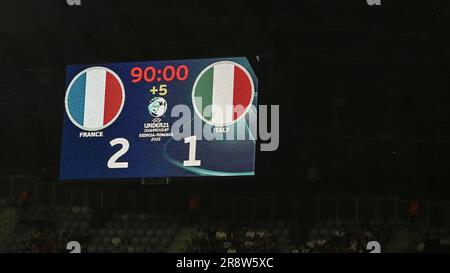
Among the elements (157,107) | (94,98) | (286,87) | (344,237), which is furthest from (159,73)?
(344,237)

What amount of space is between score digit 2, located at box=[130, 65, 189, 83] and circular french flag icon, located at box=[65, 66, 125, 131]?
0.37 m

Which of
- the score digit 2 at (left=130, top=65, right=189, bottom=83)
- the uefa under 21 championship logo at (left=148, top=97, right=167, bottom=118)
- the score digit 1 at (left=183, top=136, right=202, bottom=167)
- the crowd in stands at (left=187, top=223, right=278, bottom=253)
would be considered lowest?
the crowd in stands at (left=187, top=223, right=278, bottom=253)

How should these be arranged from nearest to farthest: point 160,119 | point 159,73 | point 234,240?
point 160,119 < point 159,73 < point 234,240

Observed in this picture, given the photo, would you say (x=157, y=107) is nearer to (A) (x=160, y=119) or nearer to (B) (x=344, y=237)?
(A) (x=160, y=119)

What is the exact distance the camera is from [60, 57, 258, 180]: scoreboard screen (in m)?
16.6

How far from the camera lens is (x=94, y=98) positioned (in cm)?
1741

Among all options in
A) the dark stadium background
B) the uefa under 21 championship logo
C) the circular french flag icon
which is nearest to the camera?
the uefa under 21 championship logo

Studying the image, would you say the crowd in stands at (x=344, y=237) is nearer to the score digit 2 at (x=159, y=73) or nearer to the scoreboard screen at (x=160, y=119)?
the scoreboard screen at (x=160, y=119)

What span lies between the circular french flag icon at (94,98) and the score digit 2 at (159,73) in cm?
37

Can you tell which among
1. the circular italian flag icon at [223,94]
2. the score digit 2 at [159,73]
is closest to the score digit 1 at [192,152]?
the circular italian flag icon at [223,94]

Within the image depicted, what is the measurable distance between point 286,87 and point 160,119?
12.0 ft

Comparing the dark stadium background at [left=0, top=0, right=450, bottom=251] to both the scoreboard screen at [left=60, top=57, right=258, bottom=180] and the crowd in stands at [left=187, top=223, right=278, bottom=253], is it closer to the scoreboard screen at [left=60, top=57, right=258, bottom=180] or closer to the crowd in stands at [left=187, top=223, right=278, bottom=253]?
the scoreboard screen at [left=60, top=57, right=258, bottom=180]

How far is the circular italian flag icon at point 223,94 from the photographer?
54.3 feet

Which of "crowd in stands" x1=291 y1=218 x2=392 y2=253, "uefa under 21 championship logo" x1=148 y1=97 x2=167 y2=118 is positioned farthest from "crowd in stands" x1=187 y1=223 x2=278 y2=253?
"uefa under 21 championship logo" x1=148 y1=97 x2=167 y2=118
